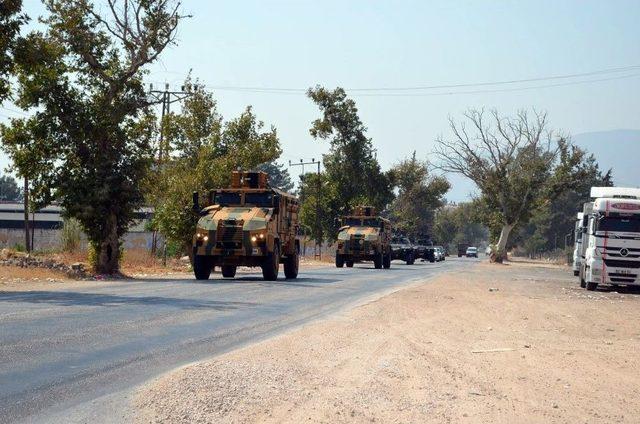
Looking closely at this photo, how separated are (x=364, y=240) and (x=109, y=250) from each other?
19.6m

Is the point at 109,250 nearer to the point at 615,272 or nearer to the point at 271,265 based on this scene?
the point at 271,265

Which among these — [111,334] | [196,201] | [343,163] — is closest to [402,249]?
[343,163]

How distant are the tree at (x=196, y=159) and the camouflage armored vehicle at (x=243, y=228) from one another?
12.1 feet

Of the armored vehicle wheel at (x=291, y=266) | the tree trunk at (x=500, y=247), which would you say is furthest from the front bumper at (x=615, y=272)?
the tree trunk at (x=500, y=247)

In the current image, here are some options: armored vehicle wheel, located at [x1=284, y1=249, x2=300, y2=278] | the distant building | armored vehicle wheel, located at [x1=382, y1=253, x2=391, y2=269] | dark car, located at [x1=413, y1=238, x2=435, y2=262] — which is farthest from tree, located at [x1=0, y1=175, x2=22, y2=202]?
armored vehicle wheel, located at [x1=284, y1=249, x2=300, y2=278]

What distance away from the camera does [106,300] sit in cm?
1895

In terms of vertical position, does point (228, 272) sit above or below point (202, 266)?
below

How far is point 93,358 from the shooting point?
10.7 metres

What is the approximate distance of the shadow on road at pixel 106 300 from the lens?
18125mm

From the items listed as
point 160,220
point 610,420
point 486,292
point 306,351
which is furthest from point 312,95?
point 610,420

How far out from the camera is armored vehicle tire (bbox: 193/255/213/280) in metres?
30.6

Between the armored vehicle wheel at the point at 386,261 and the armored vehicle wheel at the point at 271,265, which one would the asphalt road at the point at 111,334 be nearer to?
the armored vehicle wheel at the point at 271,265

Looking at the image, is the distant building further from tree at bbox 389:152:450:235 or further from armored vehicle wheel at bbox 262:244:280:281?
tree at bbox 389:152:450:235

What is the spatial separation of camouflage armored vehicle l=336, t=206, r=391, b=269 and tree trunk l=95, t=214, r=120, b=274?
19.3 meters
